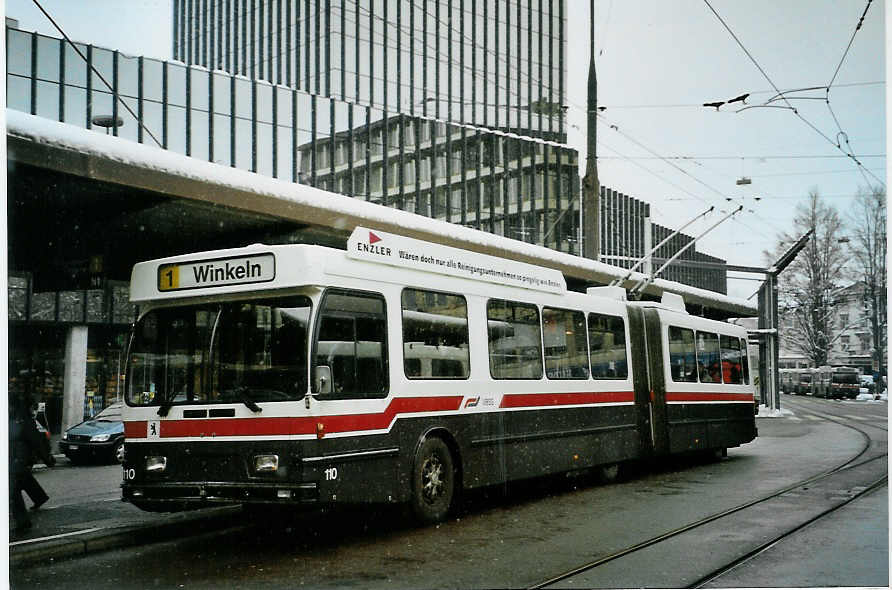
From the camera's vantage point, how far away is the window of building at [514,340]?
11836 millimetres

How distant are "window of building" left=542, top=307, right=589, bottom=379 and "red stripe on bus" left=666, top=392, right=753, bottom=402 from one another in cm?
324

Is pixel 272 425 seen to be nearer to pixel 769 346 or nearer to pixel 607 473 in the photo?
pixel 607 473

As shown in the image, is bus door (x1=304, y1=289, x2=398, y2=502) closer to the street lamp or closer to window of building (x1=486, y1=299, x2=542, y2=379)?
window of building (x1=486, y1=299, x2=542, y2=379)

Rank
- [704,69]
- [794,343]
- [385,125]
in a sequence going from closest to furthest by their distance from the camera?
[704,69] < [794,343] < [385,125]

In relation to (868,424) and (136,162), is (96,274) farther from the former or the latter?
(868,424)

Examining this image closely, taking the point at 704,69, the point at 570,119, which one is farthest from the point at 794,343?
the point at 704,69

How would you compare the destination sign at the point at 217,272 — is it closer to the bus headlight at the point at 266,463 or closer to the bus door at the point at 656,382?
the bus headlight at the point at 266,463

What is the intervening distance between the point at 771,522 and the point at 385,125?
36699 millimetres

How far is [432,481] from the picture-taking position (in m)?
10.5

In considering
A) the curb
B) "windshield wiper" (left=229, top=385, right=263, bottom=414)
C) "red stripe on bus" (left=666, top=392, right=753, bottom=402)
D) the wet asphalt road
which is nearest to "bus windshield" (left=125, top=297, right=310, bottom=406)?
"windshield wiper" (left=229, top=385, right=263, bottom=414)

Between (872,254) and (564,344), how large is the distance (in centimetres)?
430

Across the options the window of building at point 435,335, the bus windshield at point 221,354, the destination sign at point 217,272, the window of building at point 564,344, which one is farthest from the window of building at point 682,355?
the destination sign at point 217,272

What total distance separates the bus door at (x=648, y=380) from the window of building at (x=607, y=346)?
38 centimetres

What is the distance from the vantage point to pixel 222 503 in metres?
8.97
